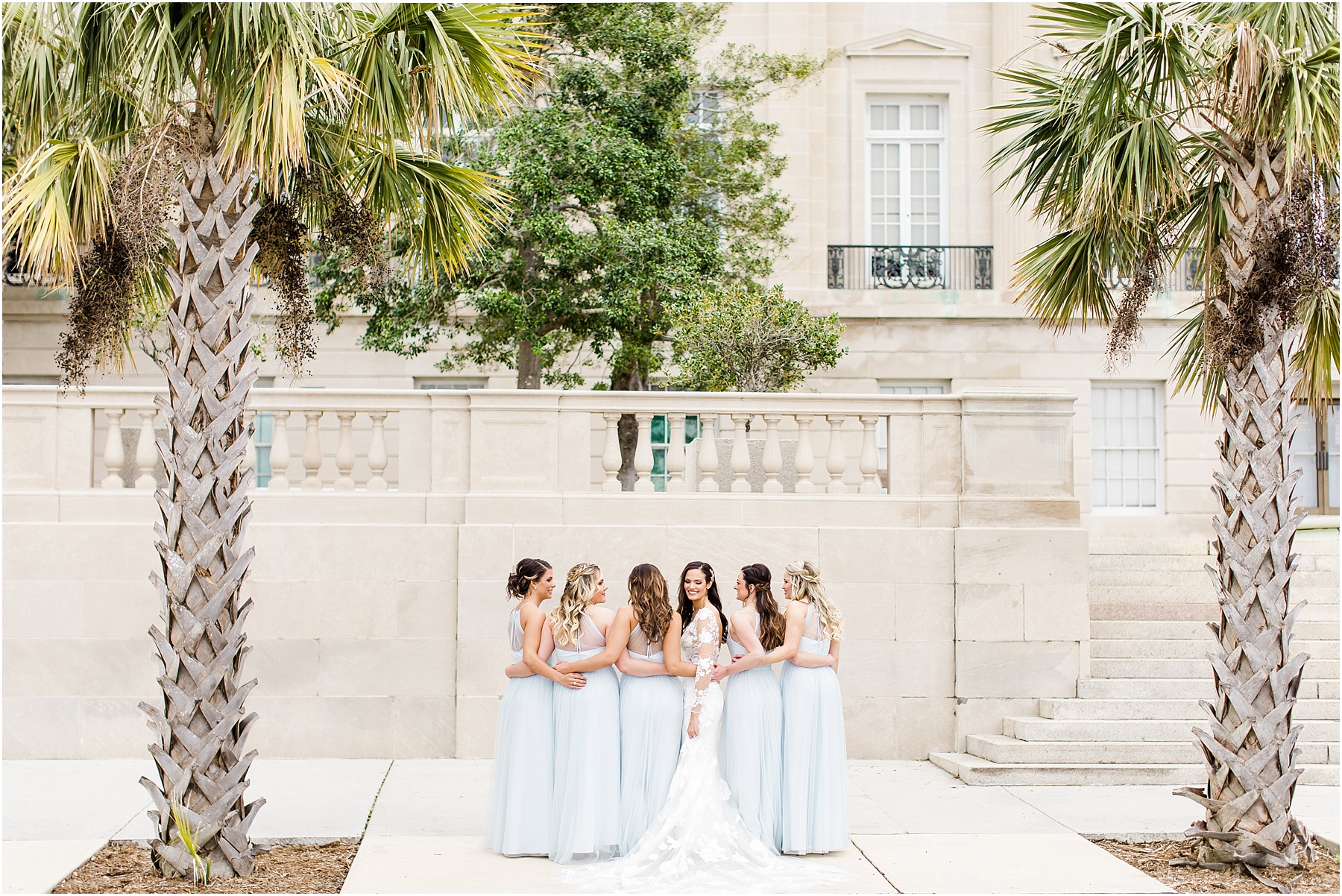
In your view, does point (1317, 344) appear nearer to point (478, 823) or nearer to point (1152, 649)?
point (1152, 649)

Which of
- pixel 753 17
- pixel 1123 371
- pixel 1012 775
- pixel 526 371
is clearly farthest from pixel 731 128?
pixel 1012 775

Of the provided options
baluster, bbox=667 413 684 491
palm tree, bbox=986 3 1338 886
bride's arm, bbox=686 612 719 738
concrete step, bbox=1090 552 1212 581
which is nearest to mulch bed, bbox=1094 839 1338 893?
palm tree, bbox=986 3 1338 886

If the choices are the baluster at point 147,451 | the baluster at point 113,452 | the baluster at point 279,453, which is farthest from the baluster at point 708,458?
the baluster at point 113,452

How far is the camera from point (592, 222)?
49.0 feet

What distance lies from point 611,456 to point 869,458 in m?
2.41

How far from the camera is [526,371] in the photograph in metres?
15.0

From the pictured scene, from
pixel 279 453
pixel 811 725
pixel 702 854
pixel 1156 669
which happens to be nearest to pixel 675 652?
pixel 811 725

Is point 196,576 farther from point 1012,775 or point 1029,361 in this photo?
point 1029,361

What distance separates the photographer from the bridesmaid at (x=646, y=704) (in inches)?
284

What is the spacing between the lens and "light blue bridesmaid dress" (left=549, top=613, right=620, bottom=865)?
7230 millimetres

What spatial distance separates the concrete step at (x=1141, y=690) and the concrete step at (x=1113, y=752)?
2.12ft

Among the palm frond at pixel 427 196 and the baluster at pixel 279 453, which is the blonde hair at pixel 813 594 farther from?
the baluster at pixel 279 453

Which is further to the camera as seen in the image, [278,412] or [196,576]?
[278,412]

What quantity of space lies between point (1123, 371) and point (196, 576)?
15.4 m
